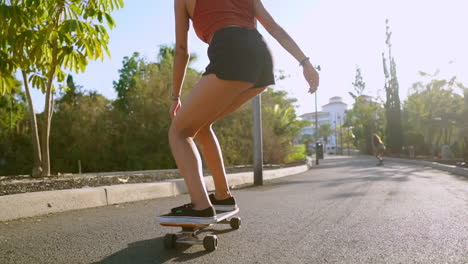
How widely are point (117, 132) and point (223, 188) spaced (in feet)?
64.0

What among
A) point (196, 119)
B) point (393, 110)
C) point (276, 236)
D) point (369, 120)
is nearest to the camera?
point (196, 119)

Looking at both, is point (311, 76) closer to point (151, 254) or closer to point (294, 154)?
point (151, 254)

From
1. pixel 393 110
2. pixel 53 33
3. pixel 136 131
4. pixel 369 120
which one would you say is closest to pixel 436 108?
pixel 393 110

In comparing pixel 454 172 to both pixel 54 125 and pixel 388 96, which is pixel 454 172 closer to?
pixel 54 125

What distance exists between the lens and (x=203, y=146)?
2.97m

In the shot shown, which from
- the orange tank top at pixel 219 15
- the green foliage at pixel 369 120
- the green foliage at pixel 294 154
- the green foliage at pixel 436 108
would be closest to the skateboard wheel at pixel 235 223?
the orange tank top at pixel 219 15

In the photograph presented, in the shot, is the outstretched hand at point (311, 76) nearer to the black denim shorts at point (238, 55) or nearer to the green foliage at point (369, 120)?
the black denim shorts at point (238, 55)

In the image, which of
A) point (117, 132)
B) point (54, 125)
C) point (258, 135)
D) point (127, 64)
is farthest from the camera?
point (127, 64)

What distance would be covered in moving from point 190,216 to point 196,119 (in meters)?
0.64

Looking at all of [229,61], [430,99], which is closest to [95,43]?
[229,61]

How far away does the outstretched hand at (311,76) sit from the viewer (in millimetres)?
2615

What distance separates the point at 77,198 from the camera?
15.9ft

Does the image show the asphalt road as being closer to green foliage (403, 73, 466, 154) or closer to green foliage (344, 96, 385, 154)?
green foliage (403, 73, 466, 154)

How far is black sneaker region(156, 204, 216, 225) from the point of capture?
2.39 meters
